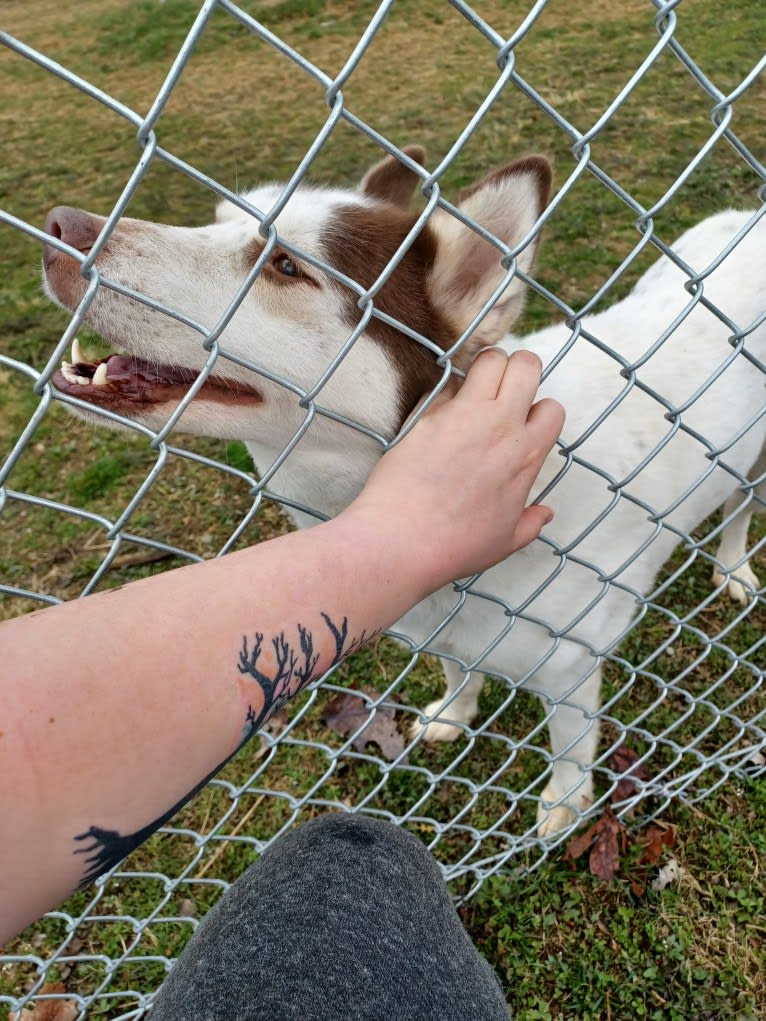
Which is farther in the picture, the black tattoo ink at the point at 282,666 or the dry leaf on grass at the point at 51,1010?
the dry leaf on grass at the point at 51,1010

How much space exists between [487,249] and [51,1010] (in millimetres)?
2168

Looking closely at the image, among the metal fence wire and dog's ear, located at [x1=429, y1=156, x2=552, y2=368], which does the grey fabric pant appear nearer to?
the metal fence wire

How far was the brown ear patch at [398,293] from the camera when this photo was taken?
1623 mm

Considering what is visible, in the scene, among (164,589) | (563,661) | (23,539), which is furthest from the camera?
(23,539)

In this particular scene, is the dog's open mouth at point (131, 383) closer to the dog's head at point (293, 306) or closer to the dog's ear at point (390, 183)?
the dog's head at point (293, 306)

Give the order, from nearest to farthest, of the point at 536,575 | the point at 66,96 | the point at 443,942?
the point at 443,942, the point at 536,575, the point at 66,96

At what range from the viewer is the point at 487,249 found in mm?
1587

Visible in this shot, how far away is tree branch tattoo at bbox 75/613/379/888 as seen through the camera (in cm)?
84

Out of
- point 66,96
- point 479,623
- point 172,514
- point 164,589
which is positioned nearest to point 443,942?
point 479,623

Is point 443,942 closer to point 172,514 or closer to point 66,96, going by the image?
point 172,514

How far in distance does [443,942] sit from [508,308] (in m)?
1.18

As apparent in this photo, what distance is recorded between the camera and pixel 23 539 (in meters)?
3.34

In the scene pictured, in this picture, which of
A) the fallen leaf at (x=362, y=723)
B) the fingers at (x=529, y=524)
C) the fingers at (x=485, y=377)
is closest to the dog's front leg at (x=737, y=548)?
the fallen leaf at (x=362, y=723)

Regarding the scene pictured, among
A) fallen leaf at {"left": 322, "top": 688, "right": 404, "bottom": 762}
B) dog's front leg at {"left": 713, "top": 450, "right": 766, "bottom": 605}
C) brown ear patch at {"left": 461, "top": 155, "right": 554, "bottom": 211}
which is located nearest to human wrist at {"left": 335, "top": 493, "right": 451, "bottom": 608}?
brown ear patch at {"left": 461, "top": 155, "right": 554, "bottom": 211}
